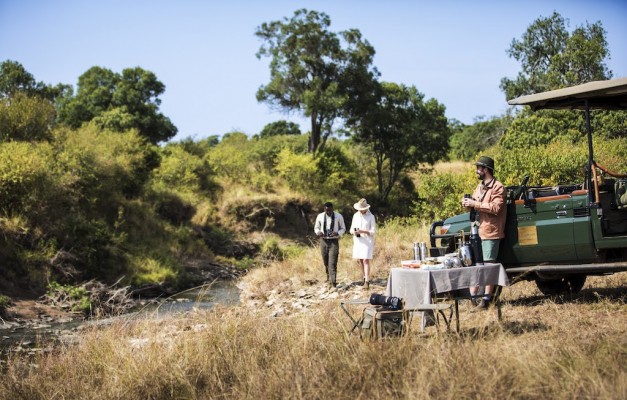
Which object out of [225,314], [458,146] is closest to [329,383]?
[225,314]

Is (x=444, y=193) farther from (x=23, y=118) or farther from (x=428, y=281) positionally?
(x=428, y=281)

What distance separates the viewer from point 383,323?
7.68 metres

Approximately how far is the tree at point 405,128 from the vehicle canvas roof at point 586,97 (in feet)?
117

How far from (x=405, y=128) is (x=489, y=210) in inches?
1473

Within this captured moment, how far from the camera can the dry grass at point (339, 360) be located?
627 centimetres

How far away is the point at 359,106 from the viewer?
4581cm

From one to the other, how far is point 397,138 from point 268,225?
13.9 metres

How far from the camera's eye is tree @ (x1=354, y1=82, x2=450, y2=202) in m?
46.2

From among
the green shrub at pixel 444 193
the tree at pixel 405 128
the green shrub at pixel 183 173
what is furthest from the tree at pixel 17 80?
the green shrub at pixel 444 193

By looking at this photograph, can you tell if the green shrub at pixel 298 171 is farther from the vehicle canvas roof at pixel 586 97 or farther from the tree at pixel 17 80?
the vehicle canvas roof at pixel 586 97

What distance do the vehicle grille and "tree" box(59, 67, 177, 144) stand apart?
1359 inches

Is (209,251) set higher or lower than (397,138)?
lower

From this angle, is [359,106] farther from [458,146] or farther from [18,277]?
[18,277]

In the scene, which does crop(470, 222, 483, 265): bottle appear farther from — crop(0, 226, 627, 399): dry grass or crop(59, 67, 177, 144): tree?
crop(59, 67, 177, 144): tree
